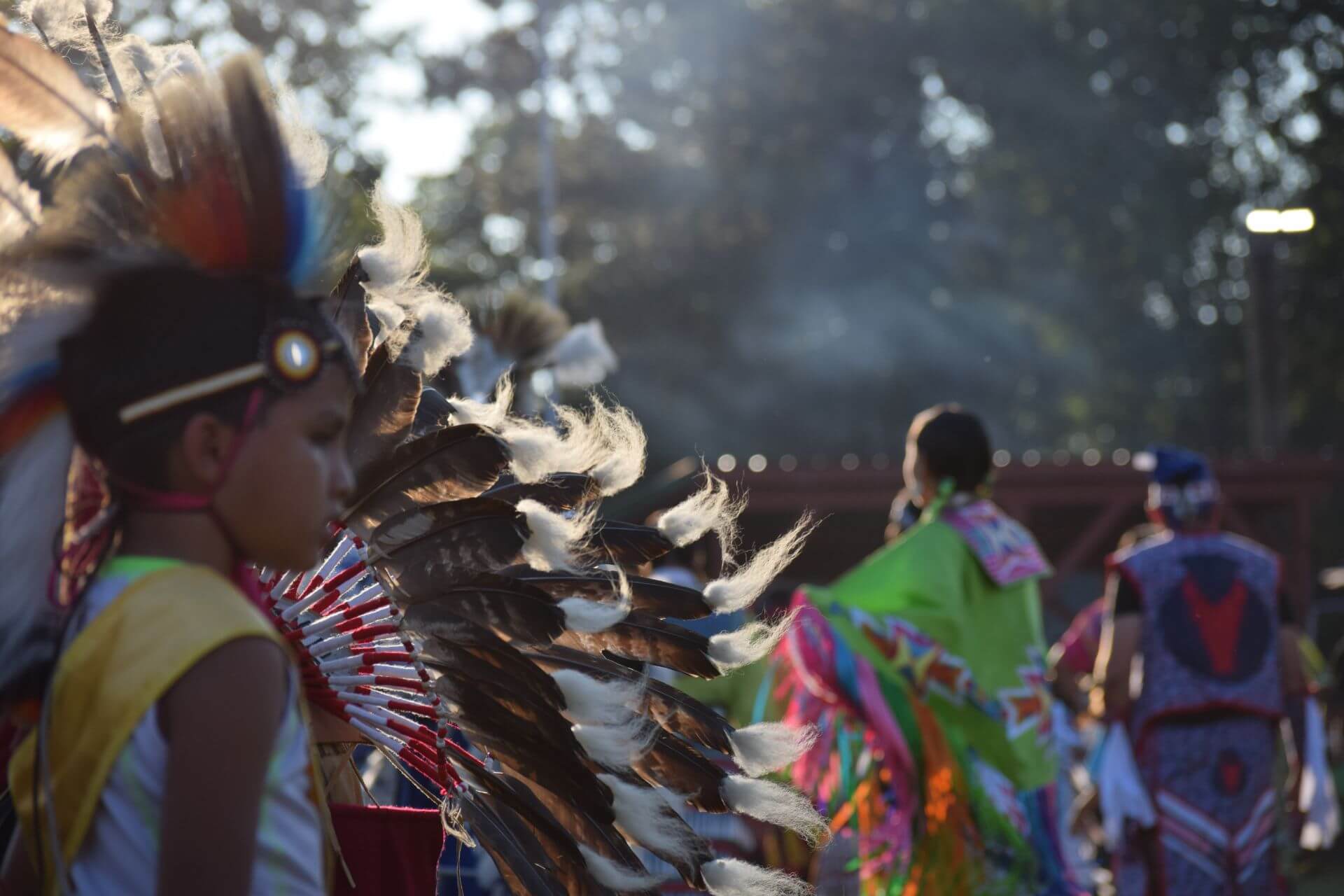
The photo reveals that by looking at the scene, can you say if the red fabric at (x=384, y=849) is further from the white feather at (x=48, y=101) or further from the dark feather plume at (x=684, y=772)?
the white feather at (x=48, y=101)

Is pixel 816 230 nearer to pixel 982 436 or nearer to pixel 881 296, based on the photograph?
pixel 881 296

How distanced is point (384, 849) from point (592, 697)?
336mm

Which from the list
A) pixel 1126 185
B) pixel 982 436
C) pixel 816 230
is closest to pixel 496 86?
pixel 816 230

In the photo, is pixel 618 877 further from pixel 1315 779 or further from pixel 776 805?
pixel 1315 779

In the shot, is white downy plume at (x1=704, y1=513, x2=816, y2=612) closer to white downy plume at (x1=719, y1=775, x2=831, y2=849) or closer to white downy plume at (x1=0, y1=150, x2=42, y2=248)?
white downy plume at (x1=719, y1=775, x2=831, y2=849)

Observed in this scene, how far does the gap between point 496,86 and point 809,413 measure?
25.0 feet

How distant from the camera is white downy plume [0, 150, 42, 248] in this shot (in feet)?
5.10

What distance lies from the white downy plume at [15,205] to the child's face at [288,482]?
343 mm

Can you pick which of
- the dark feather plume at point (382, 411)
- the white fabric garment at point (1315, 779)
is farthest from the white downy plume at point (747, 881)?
the white fabric garment at point (1315, 779)

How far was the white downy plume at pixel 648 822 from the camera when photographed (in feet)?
7.12

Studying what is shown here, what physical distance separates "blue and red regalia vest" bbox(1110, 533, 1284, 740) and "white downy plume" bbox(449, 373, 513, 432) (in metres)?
3.00

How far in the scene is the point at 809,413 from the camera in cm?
2556

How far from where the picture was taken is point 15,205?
62.3 inches

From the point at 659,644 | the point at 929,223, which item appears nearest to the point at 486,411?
the point at 659,644
